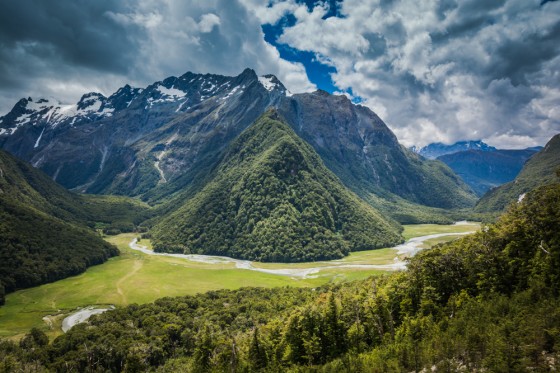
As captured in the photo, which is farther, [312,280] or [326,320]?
[312,280]

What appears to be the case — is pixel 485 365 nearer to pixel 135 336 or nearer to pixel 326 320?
pixel 326 320

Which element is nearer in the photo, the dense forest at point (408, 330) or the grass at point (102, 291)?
the dense forest at point (408, 330)

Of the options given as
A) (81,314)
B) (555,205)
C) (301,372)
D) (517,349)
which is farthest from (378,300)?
(81,314)

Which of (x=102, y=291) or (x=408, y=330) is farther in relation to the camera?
(x=102, y=291)

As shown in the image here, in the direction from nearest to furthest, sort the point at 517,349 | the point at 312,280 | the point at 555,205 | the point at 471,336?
the point at 517,349 → the point at 471,336 → the point at 555,205 → the point at 312,280

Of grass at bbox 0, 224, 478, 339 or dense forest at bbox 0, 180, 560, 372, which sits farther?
grass at bbox 0, 224, 478, 339

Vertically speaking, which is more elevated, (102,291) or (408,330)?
(408,330)

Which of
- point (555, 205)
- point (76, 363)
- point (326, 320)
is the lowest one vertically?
point (76, 363)

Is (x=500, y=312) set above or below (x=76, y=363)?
above
